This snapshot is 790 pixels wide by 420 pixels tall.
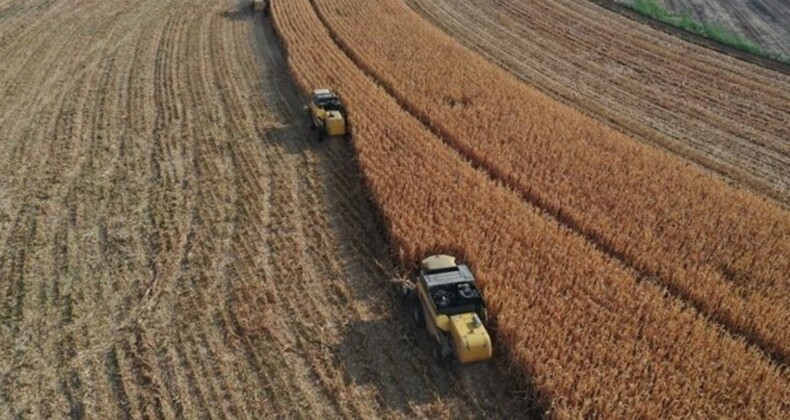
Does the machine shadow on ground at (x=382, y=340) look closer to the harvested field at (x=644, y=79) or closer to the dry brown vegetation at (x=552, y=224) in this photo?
the dry brown vegetation at (x=552, y=224)

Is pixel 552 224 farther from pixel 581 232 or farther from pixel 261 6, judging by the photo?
pixel 261 6

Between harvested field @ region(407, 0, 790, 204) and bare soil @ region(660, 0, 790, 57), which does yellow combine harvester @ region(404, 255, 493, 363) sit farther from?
bare soil @ region(660, 0, 790, 57)

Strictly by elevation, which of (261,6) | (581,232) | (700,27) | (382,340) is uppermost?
(261,6)

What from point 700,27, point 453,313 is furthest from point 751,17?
point 453,313

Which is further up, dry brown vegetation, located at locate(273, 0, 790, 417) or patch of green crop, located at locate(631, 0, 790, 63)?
dry brown vegetation, located at locate(273, 0, 790, 417)

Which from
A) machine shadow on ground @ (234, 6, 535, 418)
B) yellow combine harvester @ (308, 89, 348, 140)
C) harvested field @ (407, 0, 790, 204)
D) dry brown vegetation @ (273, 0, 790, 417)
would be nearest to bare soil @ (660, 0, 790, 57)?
harvested field @ (407, 0, 790, 204)

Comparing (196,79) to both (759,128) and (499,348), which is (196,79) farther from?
(759,128)
